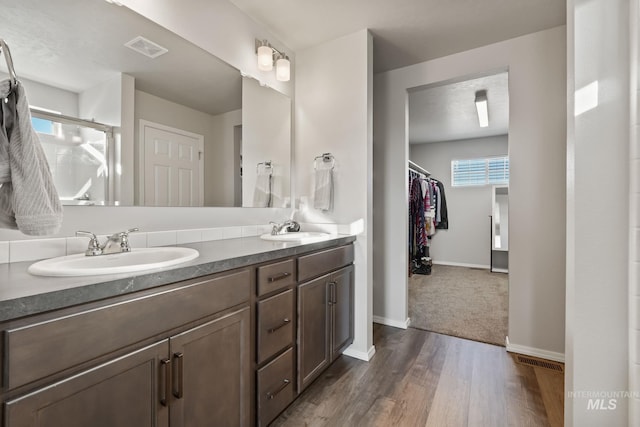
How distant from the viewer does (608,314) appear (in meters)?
0.97

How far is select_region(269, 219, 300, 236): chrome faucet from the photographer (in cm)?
213

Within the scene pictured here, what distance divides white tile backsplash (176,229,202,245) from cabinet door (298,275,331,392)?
68 cm

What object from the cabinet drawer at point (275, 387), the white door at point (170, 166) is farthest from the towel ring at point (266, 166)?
the cabinet drawer at point (275, 387)

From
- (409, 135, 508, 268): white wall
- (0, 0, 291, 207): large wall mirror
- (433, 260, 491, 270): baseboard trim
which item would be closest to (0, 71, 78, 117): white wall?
(0, 0, 291, 207): large wall mirror

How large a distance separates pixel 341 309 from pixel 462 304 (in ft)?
6.47

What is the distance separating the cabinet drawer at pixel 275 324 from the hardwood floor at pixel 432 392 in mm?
429

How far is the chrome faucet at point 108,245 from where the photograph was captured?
3.84 feet

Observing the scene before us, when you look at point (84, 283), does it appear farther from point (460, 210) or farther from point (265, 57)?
point (460, 210)

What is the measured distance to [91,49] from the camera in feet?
4.26

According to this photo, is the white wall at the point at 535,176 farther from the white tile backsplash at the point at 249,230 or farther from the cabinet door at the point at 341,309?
the white tile backsplash at the point at 249,230

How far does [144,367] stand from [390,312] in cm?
225

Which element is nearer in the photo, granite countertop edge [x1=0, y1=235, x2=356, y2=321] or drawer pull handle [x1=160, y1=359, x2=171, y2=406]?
granite countertop edge [x1=0, y1=235, x2=356, y2=321]

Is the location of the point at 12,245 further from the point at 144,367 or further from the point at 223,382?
the point at 223,382

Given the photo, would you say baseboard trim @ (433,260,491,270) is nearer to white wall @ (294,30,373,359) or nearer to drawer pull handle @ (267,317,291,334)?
white wall @ (294,30,373,359)
